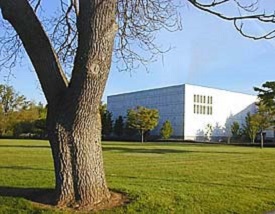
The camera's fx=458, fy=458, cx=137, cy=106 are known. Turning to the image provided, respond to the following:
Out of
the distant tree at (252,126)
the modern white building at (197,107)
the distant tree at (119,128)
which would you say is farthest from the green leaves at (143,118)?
the distant tree at (252,126)

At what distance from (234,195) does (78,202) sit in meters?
4.45

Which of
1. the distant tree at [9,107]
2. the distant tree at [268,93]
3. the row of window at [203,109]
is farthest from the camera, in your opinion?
the row of window at [203,109]

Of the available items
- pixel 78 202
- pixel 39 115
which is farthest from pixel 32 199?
pixel 39 115

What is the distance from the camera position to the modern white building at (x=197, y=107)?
3875 inches

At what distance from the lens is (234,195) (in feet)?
36.6

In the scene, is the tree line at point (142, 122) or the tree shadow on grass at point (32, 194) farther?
the tree line at point (142, 122)

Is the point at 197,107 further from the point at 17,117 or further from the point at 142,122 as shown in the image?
the point at 17,117

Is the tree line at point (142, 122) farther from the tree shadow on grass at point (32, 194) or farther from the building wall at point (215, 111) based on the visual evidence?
the tree shadow on grass at point (32, 194)

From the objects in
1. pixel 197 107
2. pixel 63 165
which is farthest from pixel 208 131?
pixel 63 165

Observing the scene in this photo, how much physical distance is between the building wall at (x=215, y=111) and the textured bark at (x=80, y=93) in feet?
289

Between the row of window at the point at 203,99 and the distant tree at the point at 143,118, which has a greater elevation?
the row of window at the point at 203,99

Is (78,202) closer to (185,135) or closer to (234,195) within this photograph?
(234,195)

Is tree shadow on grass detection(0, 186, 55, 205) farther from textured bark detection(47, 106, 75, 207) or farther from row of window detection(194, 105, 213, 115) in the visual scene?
row of window detection(194, 105, 213, 115)

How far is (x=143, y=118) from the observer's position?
85.8m
